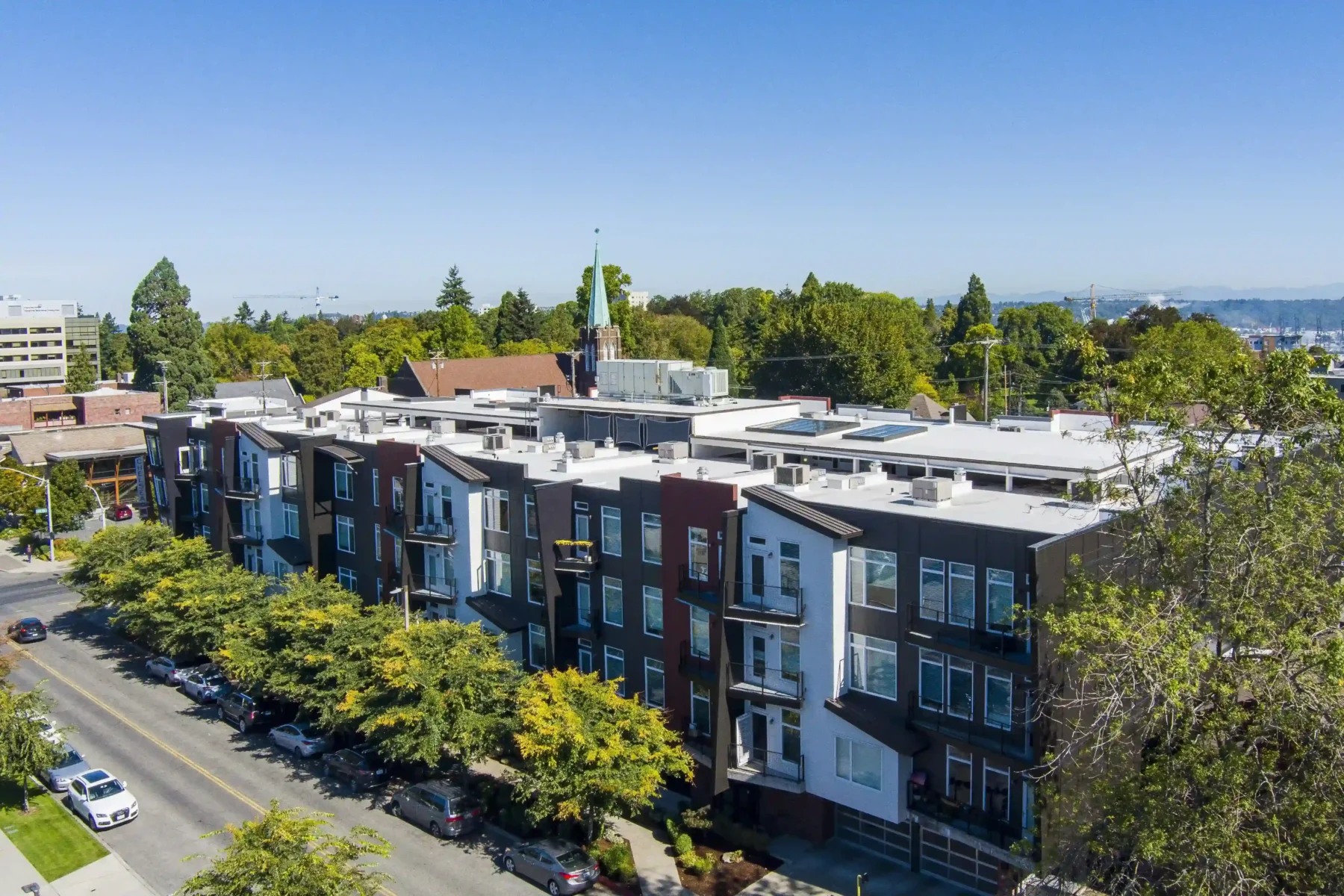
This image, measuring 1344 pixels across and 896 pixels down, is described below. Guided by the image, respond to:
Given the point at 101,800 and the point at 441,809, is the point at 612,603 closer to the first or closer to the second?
the point at 441,809

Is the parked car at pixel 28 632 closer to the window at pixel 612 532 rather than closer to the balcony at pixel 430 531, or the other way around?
the balcony at pixel 430 531

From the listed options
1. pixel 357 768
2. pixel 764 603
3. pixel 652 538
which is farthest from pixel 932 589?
pixel 357 768

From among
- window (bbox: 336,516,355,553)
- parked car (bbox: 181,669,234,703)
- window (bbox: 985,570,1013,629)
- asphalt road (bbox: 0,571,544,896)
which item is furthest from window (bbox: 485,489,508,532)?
window (bbox: 985,570,1013,629)

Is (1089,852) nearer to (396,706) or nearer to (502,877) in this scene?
(502,877)

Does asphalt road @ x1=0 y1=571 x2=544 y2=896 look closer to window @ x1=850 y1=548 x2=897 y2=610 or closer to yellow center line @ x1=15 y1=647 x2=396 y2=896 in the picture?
yellow center line @ x1=15 y1=647 x2=396 y2=896

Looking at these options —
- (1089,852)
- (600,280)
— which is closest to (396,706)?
(1089,852)

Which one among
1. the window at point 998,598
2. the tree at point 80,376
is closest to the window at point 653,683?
the window at point 998,598
